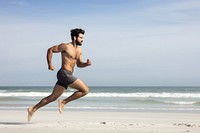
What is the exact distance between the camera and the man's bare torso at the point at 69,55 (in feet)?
22.8

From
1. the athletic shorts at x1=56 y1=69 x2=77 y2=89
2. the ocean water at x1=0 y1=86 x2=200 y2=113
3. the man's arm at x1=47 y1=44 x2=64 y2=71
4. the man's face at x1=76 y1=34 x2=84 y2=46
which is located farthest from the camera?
the ocean water at x1=0 y1=86 x2=200 y2=113

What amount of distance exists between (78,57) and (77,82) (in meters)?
0.49

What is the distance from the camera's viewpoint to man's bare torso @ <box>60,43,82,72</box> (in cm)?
696

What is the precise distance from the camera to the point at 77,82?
6.95 metres

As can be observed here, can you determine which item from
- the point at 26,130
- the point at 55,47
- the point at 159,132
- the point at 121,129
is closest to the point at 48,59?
the point at 55,47

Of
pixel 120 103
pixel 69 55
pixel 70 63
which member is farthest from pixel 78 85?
pixel 120 103

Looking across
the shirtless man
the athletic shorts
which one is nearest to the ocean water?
the shirtless man

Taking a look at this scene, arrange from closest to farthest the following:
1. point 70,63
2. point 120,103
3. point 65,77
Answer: point 65,77
point 70,63
point 120,103

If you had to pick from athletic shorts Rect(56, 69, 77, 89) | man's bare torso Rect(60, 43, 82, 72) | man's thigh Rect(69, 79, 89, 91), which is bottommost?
man's thigh Rect(69, 79, 89, 91)

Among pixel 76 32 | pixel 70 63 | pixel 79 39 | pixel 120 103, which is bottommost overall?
pixel 120 103

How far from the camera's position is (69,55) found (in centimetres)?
698

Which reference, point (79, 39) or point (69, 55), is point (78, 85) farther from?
point (79, 39)

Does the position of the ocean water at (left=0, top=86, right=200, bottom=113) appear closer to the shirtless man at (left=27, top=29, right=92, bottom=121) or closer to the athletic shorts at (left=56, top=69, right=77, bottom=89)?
the shirtless man at (left=27, top=29, right=92, bottom=121)

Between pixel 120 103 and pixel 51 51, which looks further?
pixel 120 103
